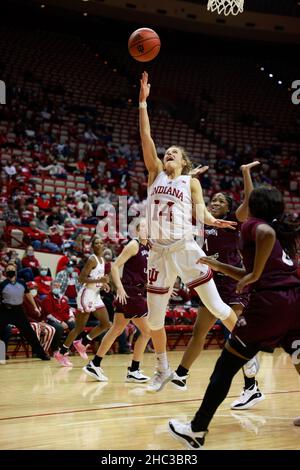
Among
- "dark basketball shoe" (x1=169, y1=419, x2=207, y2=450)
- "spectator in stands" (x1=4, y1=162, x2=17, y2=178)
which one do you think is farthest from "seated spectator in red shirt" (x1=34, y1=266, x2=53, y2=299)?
"dark basketball shoe" (x1=169, y1=419, x2=207, y2=450)

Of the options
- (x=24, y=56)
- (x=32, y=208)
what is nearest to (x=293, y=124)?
(x=24, y=56)

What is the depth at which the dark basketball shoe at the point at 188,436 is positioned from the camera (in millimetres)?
3918

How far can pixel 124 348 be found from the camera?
11.9 metres

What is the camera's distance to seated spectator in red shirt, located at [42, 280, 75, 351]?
422 inches

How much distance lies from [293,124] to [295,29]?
430 centimetres

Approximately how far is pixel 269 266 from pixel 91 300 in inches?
216

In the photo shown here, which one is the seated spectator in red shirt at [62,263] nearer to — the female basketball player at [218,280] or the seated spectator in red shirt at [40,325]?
the seated spectator in red shirt at [40,325]

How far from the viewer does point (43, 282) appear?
38.9ft

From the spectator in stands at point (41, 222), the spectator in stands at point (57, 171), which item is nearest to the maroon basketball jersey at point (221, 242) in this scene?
the spectator in stands at point (41, 222)

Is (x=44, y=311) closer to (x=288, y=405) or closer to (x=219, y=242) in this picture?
(x=219, y=242)

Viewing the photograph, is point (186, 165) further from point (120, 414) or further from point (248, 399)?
point (120, 414)

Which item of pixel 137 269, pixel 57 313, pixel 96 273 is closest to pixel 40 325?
pixel 57 313

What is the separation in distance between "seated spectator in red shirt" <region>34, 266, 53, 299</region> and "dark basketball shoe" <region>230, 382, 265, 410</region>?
6100mm

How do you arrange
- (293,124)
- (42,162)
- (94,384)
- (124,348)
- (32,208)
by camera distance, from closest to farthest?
(94,384)
(124,348)
(32,208)
(42,162)
(293,124)
